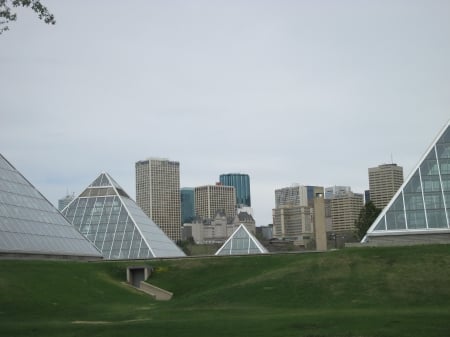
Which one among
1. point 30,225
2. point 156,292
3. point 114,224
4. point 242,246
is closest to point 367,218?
point 242,246

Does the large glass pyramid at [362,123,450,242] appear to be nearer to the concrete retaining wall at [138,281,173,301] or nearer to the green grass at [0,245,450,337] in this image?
the green grass at [0,245,450,337]

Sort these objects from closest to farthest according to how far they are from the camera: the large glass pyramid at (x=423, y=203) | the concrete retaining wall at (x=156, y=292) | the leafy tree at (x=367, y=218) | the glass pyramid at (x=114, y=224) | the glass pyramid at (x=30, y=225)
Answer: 1. the concrete retaining wall at (x=156, y=292)
2. the glass pyramid at (x=30, y=225)
3. the large glass pyramid at (x=423, y=203)
4. the glass pyramid at (x=114, y=224)
5. the leafy tree at (x=367, y=218)

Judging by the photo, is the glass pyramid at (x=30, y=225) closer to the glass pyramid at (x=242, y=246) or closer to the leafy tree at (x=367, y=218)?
the glass pyramid at (x=242, y=246)

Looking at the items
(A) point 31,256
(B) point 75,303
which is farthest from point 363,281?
(A) point 31,256

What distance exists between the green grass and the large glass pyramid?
563cm

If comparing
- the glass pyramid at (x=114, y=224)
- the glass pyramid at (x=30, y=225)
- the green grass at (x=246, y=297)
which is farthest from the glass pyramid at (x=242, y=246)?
the green grass at (x=246, y=297)

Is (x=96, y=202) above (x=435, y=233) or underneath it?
above

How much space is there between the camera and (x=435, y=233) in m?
49.1

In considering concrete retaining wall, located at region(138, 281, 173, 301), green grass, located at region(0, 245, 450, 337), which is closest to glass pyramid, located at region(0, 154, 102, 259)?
green grass, located at region(0, 245, 450, 337)

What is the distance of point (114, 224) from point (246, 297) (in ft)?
121

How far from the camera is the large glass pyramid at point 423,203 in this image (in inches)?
1934

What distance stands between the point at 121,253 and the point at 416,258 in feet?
115

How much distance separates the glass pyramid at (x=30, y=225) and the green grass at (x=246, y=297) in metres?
2.52

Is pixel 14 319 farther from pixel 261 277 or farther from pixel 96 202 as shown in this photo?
pixel 96 202
